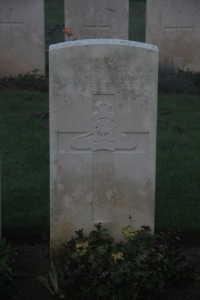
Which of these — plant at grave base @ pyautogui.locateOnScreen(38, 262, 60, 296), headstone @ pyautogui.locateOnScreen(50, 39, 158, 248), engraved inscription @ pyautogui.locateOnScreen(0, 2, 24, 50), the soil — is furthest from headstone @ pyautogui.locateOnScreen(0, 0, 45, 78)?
plant at grave base @ pyautogui.locateOnScreen(38, 262, 60, 296)

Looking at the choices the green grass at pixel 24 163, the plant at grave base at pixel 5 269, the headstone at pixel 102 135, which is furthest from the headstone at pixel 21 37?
the plant at grave base at pixel 5 269

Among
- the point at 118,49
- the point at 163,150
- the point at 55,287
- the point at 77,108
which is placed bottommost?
the point at 55,287

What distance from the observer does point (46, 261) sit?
5.29 metres

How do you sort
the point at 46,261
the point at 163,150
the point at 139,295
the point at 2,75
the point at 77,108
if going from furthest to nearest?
the point at 2,75 < the point at 163,150 < the point at 46,261 < the point at 77,108 < the point at 139,295

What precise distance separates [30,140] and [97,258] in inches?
135

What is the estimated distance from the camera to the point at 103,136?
196 inches

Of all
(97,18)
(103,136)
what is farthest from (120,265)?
(97,18)

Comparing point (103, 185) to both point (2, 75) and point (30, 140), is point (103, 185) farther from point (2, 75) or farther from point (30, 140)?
point (2, 75)

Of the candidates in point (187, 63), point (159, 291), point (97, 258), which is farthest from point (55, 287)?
point (187, 63)

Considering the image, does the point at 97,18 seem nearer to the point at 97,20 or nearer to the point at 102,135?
the point at 97,20

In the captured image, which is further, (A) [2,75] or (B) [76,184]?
(A) [2,75]

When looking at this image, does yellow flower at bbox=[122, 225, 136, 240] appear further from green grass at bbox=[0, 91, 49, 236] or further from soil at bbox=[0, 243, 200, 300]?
green grass at bbox=[0, 91, 49, 236]

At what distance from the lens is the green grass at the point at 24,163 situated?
5.82m

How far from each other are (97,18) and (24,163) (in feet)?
16.4
